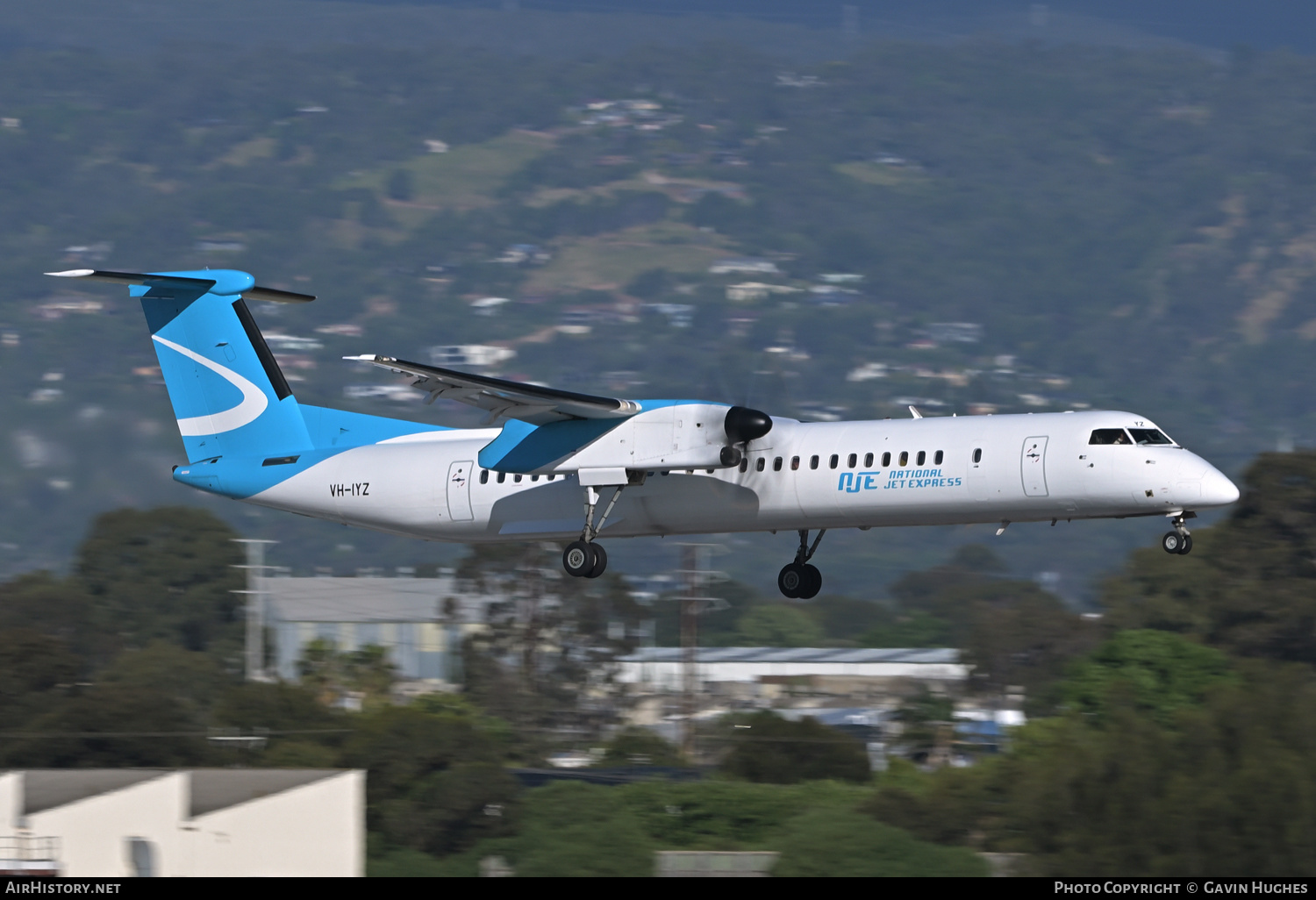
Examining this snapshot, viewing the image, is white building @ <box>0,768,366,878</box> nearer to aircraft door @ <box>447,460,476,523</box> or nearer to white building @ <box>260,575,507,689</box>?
aircraft door @ <box>447,460,476,523</box>

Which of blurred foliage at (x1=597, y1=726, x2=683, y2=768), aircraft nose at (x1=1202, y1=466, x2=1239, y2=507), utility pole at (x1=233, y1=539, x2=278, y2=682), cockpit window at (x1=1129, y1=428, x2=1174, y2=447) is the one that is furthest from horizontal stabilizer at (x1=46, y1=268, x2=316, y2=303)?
blurred foliage at (x1=597, y1=726, x2=683, y2=768)

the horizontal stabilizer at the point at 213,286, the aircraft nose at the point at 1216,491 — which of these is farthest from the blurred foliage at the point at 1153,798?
the horizontal stabilizer at the point at 213,286

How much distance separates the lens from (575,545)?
2425cm

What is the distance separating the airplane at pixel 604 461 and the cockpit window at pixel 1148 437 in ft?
0.07

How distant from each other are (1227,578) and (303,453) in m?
42.8

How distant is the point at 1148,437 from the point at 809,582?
5551mm

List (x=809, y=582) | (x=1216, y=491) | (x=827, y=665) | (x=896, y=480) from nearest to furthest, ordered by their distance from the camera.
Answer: (x=1216, y=491) < (x=896, y=480) < (x=809, y=582) < (x=827, y=665)

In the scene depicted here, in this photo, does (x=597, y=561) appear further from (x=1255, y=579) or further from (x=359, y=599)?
(x=359, y=599)

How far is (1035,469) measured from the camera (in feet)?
71.7

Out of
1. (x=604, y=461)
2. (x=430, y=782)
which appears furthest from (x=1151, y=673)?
(x=604, y=461)

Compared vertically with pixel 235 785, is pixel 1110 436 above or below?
above

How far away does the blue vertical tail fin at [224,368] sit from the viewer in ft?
89.2

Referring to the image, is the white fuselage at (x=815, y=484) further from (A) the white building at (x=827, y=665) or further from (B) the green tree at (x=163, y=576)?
(B) the green tree at (x=163, y=576)
